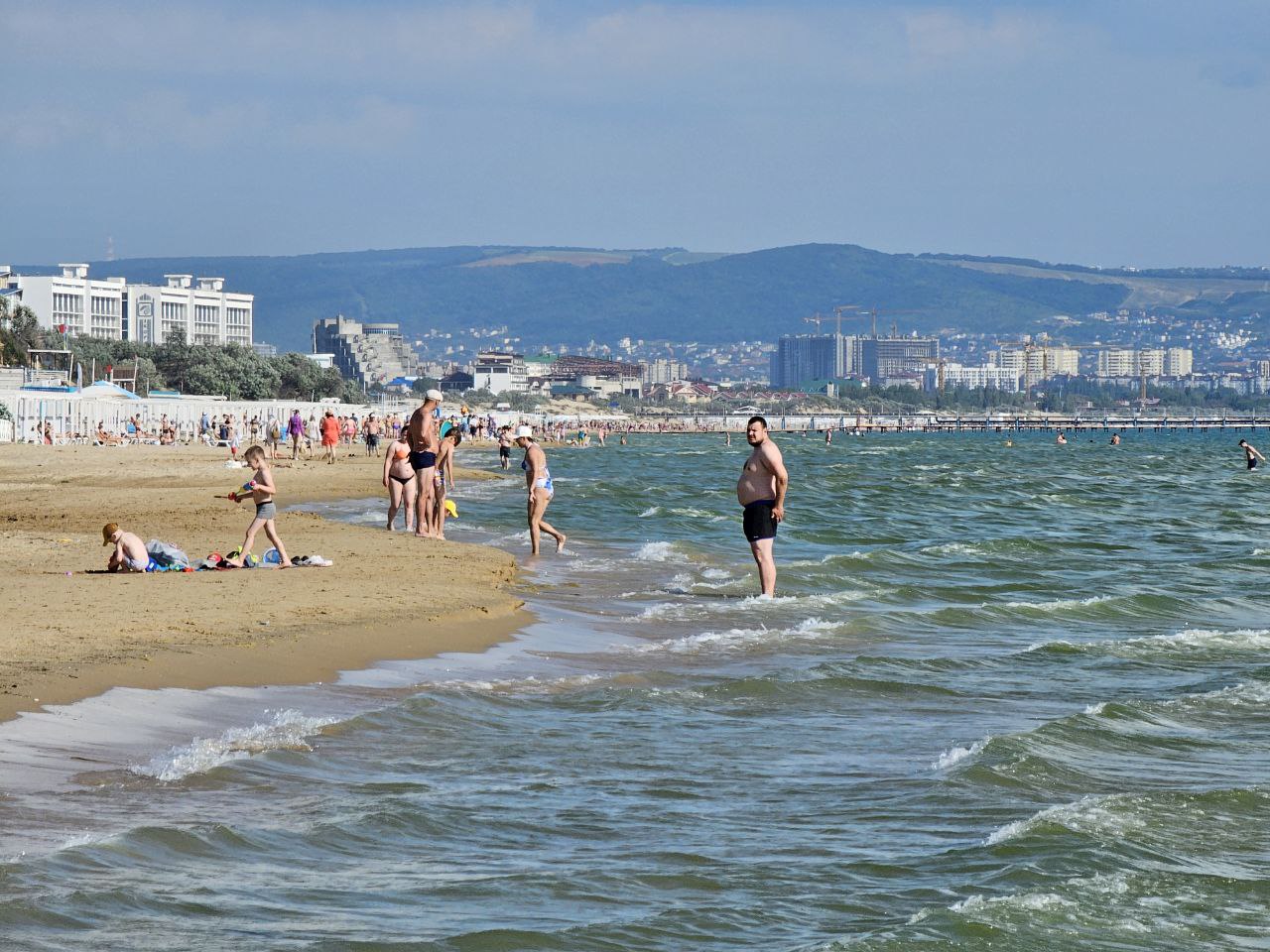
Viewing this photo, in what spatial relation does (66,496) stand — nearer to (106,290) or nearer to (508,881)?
(508,881)

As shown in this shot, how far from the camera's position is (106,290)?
167125mm

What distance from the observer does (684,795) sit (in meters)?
7.40

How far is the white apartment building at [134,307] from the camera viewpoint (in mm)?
155375

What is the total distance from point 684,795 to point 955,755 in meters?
1.60

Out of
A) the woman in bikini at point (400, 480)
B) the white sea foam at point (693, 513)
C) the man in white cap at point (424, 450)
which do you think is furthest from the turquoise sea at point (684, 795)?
the white sea foam at point (693, 513)

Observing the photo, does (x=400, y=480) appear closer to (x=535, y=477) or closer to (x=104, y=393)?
(x=535, y=477)

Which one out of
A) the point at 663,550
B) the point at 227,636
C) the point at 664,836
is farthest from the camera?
the point at 663,550

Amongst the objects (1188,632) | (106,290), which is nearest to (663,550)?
(1188,632)

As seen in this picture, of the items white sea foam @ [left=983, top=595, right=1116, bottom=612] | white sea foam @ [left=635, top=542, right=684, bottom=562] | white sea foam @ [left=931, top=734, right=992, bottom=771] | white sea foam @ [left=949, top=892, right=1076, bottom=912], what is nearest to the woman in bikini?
white sea foam @ [left=635, top=542, right=684, bottom=562]

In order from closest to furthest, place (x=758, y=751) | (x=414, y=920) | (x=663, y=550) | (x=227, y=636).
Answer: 1. (x=414, y=920)
2. (x=758, y=751)
3. (x=227, y=636)
4. (x=663, y=550)

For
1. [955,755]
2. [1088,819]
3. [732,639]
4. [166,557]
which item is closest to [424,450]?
[166,557]

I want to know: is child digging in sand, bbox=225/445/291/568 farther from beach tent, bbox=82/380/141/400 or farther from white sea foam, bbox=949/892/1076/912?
beach tent, bbox=82/380/141/400

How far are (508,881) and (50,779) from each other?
212 centimetres

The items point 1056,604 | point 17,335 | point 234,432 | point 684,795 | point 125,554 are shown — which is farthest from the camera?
point 17,335
